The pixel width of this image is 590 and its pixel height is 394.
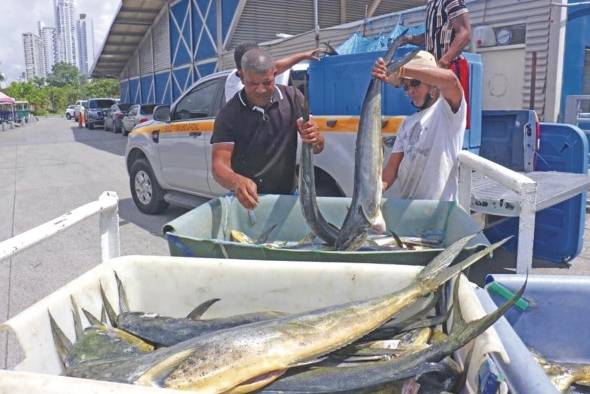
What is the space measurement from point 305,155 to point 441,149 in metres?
0.92

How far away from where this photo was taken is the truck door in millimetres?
7070

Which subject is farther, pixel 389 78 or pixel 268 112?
pixel 268 112

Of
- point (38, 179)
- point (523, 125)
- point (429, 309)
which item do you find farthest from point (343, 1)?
point (429, 309)

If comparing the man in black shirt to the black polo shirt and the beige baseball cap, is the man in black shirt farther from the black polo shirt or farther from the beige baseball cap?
the beige baseball cap

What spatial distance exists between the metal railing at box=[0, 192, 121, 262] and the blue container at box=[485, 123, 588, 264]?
3.79 m

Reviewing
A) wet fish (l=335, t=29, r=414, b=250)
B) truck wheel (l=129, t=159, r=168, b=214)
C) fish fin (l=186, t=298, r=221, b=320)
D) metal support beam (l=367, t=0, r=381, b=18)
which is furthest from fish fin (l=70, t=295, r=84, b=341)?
metal support beam (l=367, t=0, r=381, b=18)

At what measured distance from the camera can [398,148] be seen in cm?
353

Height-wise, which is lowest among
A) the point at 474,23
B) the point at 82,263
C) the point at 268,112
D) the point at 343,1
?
the point at 82,263

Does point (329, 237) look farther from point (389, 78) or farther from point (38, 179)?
point (38, 179)

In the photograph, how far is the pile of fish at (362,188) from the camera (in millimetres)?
2750

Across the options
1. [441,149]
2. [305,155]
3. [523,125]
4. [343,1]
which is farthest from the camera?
[343,1]

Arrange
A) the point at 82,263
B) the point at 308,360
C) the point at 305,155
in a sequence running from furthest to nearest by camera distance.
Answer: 1. the point at 82,263
2. the point at 305,155
3. the point at 308,360

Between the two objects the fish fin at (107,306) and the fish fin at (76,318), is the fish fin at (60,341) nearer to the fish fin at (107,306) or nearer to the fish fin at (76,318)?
the fish fin at (76,318)

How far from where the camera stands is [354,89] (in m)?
5.32
